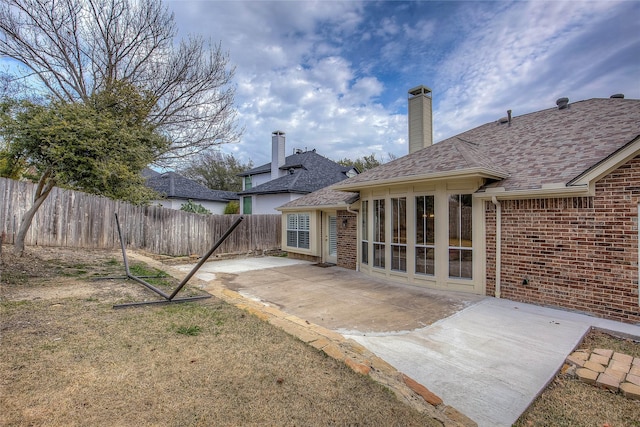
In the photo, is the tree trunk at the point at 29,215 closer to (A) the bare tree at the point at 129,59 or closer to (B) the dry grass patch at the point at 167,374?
(B) the dry grass patch at the point at 167,374

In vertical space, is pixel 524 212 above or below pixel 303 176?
below

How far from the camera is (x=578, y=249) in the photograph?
5590 millimetres

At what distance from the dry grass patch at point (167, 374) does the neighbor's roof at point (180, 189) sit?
60.2ft

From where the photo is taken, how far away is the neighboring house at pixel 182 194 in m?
21.5

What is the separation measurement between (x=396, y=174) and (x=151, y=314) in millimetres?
6231

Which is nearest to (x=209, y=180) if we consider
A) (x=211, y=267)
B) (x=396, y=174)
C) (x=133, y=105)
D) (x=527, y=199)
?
(x=211, y=267)

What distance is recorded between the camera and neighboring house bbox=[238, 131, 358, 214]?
18.5m

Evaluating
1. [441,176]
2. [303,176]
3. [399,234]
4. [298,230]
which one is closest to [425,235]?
[399,234]

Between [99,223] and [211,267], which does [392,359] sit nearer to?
[211,267]

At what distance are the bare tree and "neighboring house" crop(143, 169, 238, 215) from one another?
32.8 feet

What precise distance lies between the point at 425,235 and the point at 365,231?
2.24 m

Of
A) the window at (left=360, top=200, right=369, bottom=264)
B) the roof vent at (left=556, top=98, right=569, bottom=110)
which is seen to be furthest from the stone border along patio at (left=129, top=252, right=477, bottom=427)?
the roof vent at (left=556, top=98, right=569, bottom=110)

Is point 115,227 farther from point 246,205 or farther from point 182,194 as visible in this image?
point 182,194

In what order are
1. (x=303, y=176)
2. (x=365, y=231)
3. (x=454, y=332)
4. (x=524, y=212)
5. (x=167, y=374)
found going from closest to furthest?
(x=167, y=374), (x=454, y=332), (x=524, y=212), (x=365, y=231), (x=303, y=176)
